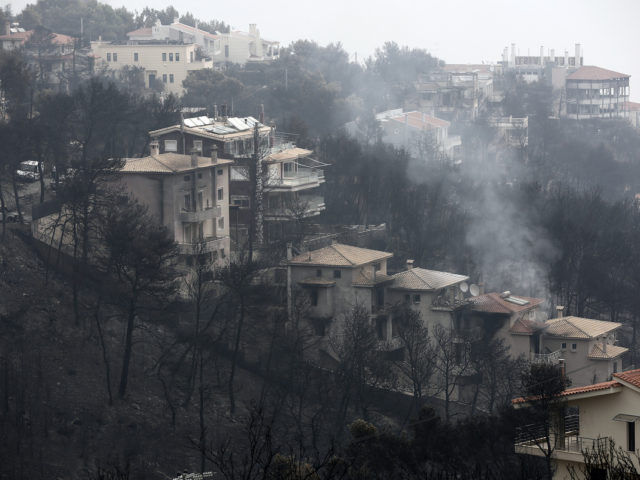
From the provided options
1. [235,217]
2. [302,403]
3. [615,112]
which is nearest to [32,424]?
[302,403]

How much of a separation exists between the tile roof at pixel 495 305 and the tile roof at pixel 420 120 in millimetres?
42548

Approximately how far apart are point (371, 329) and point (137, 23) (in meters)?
72.7

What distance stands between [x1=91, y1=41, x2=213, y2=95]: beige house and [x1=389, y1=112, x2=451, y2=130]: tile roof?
14921mm

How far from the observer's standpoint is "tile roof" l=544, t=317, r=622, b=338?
5884 centimetres

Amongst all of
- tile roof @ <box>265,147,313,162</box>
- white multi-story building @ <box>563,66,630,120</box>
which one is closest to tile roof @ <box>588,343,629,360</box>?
tile roof @ <box>265,147,313,162</box>

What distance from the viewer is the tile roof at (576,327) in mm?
58844

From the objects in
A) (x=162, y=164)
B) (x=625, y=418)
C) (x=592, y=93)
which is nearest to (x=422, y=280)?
(x=162, y=164)

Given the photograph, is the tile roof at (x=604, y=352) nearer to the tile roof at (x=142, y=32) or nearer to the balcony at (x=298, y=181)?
the balcony at (x=298, y=181)

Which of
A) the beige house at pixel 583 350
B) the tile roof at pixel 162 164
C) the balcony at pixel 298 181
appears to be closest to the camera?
the beige house at pixel 583 350

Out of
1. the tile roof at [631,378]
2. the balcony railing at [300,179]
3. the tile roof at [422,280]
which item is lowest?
the tile roof at [422,280]

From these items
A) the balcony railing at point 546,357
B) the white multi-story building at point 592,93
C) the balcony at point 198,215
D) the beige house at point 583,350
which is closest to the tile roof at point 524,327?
the beige house at point 583,350

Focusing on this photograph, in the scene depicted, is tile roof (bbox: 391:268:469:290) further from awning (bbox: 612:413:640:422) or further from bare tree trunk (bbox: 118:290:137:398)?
awning (bbox: 612:413:640:422)

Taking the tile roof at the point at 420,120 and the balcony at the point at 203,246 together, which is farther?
the tile roof at the point at 420,120

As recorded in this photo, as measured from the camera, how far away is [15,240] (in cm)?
5675
